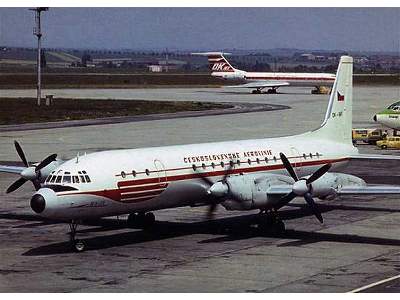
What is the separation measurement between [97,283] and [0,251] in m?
7.17

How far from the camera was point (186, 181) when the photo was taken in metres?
35.1

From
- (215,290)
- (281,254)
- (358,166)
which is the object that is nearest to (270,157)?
(281,254)

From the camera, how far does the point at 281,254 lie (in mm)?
31859

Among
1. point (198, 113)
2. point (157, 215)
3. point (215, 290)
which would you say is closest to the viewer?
point (215, 290)

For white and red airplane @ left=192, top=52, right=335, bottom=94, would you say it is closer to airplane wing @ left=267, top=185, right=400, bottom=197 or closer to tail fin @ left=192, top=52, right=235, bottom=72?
tail fin @ left=192, top=52, right=235, bottom=72

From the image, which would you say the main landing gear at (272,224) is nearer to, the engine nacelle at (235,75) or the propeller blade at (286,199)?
the propeller blade at (286,199)

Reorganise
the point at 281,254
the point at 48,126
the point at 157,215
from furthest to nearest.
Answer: the point at 48,126 < the point at 157,215 < the point at 281,254

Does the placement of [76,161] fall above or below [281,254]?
above

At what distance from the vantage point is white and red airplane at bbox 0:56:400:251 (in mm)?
32125

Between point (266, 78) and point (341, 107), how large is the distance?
124 metres

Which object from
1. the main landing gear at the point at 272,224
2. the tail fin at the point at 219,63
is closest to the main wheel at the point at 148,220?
the main landing gear at the point at 272,224

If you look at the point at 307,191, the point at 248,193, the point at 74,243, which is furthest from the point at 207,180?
the point at 74,243

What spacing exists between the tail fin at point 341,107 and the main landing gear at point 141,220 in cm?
1039

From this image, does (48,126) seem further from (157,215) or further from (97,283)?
(97,283)
